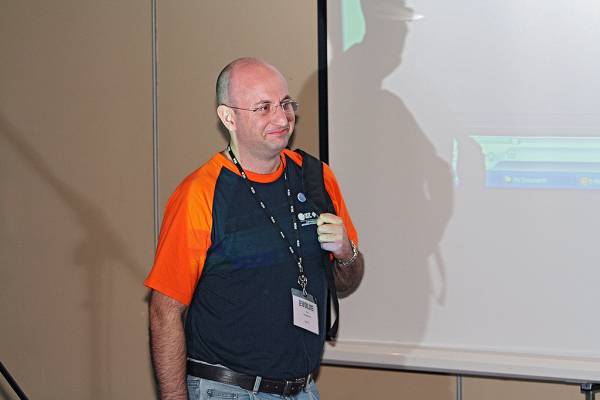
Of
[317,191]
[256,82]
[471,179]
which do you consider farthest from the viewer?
[471,179]

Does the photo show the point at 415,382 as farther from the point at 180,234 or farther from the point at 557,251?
the point at 180,234

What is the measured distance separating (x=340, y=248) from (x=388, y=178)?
693 millimetres

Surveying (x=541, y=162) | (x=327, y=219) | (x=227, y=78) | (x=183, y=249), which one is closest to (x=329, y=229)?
(x=327, y=219)

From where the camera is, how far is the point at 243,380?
2.23 m

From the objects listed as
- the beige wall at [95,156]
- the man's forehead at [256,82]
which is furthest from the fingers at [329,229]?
the beige wall at [95,156]

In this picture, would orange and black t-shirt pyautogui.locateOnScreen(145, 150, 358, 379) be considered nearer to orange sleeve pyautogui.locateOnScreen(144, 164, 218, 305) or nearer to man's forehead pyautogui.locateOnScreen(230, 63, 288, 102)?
orange sleeve pyautogui.locateOnScreen(144, 164, 218, 305)

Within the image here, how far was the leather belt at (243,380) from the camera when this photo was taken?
7.30ft

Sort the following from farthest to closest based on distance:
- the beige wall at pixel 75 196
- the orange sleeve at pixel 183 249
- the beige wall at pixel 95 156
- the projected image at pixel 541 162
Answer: the beige wall at pixel 75 196, the beige wall at pixel 95 156, the projected image at pixel 541 162, the orange sleeve at pixel 183 249

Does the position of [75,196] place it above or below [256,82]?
below

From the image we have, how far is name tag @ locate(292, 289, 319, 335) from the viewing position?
226cm

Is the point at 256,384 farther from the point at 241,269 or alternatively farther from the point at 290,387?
the point at 241,269

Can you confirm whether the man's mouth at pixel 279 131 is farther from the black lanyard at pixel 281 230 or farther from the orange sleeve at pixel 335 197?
the orange sleeve at pixel 335 197

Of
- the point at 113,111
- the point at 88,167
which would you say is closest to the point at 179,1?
the point at 113,111

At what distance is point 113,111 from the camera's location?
3.47 m
